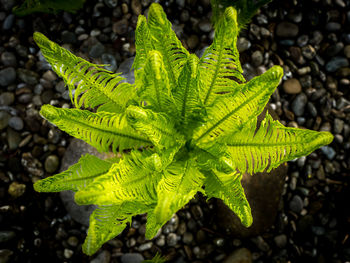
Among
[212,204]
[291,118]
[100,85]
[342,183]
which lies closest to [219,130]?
[100,85]

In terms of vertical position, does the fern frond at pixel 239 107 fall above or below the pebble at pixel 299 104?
above

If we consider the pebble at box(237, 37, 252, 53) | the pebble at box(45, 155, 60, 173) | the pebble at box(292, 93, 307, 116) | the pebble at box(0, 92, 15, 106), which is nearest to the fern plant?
the pebble at box(45, 155, 60, 173)

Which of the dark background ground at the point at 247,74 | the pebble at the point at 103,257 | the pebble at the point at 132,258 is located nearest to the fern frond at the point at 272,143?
the dark background ground at the point at 247,74

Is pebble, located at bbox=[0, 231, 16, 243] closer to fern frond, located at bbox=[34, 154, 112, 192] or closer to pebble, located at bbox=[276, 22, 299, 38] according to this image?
fern frond, located at bbox=[34, 154, 112, 192]

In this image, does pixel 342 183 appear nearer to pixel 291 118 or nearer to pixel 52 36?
pixel 291 118

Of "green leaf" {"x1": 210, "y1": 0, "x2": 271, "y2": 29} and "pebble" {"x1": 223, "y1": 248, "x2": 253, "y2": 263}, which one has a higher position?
"green leaf" {"x1": 210, "y1": 0, "x2": 271, "y2": 29}

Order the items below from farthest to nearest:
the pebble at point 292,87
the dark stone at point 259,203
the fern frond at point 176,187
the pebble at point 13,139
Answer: the pebble at point 292,87 → the pebble at point 13,139 → the dark stone at point 259,203 → the fern frond at point 176,187

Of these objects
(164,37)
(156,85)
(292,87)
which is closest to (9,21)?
(164,37)

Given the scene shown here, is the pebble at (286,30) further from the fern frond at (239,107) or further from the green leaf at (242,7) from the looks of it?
the fern frond at (239,107)
